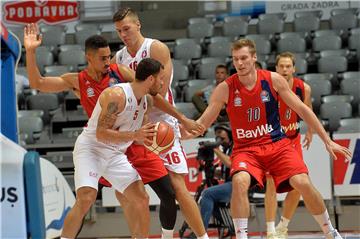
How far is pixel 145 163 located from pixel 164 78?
2.48 feet

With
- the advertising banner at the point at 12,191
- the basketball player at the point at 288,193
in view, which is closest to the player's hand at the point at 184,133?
the basketball player at the point at 288,193

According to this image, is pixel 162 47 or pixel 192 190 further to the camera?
pixel 192 190

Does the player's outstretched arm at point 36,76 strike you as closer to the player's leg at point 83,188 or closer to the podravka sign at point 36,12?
the player's leg at point 83,188

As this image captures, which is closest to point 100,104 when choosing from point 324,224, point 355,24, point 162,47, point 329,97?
point 162,47

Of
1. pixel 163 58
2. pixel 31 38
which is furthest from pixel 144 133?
pixel 31 38

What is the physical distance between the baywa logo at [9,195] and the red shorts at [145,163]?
2.56 feet

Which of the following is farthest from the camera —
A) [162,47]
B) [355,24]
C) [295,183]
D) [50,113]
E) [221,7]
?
[221,7]

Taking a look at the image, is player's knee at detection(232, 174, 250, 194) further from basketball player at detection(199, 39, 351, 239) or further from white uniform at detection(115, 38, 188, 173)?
white uniform at detection(115, 38, 188, 173)

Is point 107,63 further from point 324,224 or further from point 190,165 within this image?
point 190,165

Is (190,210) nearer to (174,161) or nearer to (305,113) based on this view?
(174,161)

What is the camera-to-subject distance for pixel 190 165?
9383 millimetres

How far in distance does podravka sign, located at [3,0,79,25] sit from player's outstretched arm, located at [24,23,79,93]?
9501 millimetres

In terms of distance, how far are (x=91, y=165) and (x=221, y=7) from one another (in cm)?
975

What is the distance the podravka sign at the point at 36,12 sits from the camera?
15.7 meters
